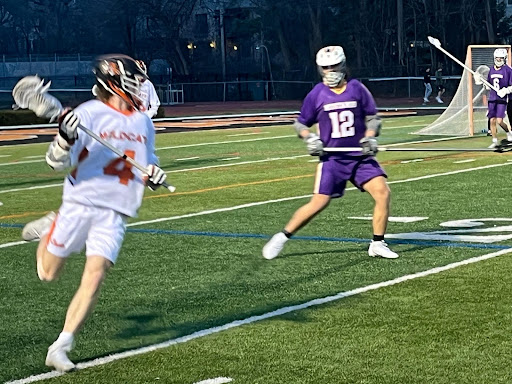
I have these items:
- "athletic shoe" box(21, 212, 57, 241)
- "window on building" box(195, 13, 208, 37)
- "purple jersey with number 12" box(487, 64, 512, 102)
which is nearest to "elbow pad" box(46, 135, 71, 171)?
"athletic shoe" box(21, 212, 57, 241)

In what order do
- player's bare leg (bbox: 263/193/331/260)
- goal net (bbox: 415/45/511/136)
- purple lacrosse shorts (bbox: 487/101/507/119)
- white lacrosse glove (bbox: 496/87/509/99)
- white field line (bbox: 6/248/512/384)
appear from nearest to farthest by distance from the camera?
white field line (bbox: 6/248/512/384)
player's bare leg (bbox: 263/193/331/260)
white lacrosse glove (bbox: 496/87/509/99)
purple lacrosse shorts (bbox: 487/101/507/119)
goal net (bbox: 415/45/511/136)

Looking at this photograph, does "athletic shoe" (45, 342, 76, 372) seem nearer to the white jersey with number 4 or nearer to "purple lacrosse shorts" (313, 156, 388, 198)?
the white jersey with number 4

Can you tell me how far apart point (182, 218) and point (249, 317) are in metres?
5.56

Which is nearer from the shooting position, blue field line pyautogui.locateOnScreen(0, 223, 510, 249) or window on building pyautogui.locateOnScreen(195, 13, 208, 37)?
blue field line pyautogui.locateOnScreen(0, 223, 510, 249)

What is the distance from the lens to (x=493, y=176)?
16594 millimetres

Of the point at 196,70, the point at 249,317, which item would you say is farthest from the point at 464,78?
the point at 196,70

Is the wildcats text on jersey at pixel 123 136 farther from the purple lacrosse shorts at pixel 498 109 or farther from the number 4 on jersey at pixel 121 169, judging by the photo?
the purple lacrosse shorts at pixel 498 109

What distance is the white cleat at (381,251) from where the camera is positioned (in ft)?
31.9

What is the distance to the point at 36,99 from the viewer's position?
Answer: 21.0ft

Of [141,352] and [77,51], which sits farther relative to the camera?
[77,51]

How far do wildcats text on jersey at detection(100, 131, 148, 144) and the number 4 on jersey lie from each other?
8 cm

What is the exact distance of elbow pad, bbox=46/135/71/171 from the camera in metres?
6.18

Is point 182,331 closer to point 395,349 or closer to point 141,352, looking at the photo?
point 141,352

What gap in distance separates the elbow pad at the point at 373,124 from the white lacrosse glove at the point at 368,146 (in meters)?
0.13
